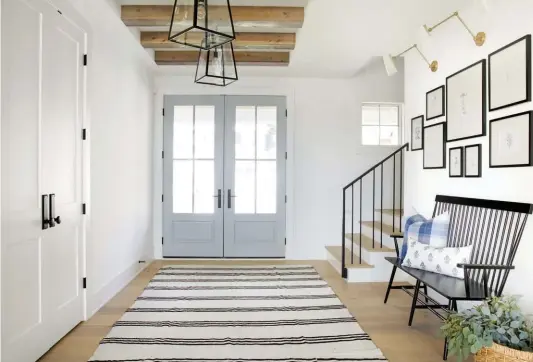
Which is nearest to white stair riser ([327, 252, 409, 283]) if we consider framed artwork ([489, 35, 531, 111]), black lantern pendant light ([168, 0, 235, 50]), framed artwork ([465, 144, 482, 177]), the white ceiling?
framed artwork ([465, 144, 482, 177])

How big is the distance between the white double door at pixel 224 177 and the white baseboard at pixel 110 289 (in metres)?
1.02

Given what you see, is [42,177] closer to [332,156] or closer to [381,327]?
[381,327]

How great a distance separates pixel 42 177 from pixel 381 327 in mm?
2763

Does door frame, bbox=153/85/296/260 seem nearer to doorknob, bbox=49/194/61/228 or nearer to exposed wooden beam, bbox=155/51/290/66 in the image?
exposed wooden beam, bbox=155/51/290/66

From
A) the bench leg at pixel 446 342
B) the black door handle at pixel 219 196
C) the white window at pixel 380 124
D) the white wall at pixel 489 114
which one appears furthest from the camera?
the white window at pixel 380 124

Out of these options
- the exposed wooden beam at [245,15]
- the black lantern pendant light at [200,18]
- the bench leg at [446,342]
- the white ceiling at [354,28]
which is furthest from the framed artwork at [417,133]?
the black lantern pendant light at [200,18]

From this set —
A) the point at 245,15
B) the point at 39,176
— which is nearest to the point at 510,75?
the point at 245,15

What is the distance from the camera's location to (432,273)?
3094 millimetres

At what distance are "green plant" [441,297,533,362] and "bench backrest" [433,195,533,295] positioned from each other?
0.38m

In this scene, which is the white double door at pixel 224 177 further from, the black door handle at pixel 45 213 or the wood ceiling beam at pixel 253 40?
the black door handle at pixel 45 213

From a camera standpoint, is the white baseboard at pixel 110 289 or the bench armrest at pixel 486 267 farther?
the white baseboard at pixel 110 289

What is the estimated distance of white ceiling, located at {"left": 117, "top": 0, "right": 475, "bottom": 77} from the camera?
333 centimetres

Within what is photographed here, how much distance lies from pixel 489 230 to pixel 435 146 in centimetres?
115

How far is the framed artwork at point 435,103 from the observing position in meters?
3.74
